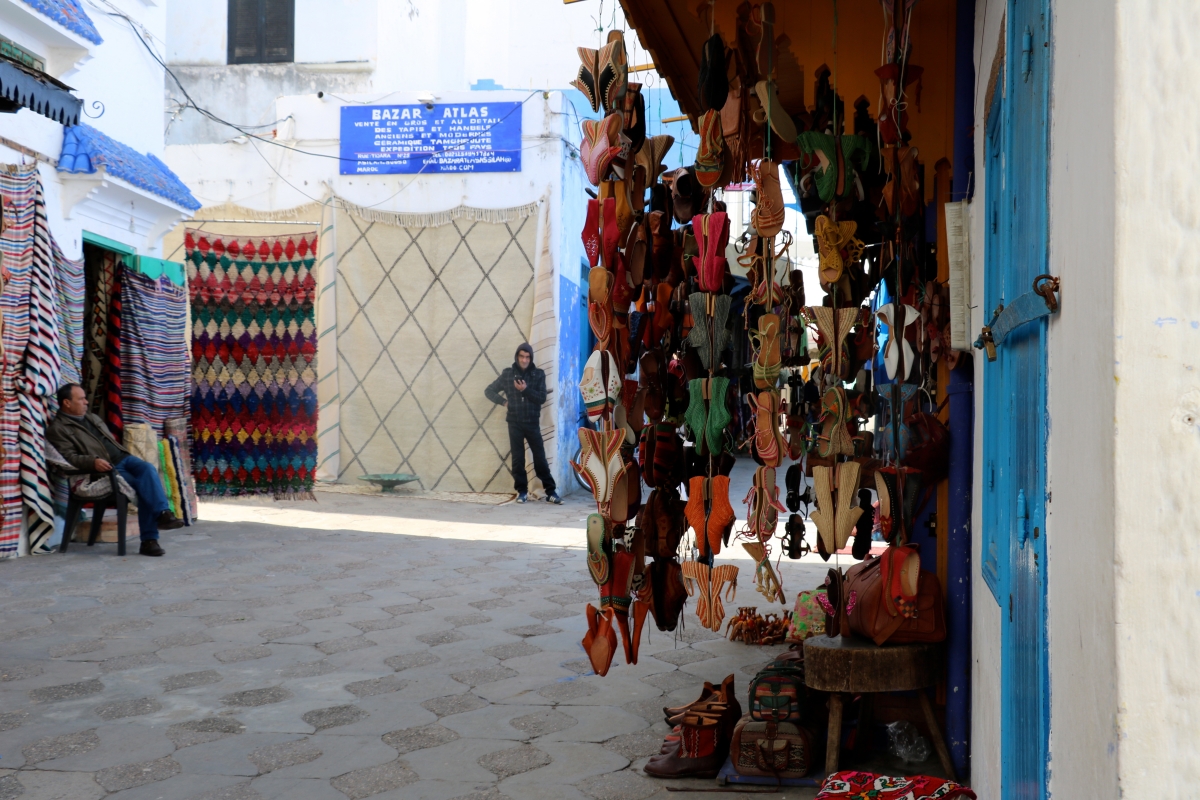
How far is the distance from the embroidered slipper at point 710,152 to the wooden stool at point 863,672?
4.61 feet

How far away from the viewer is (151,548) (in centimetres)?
689

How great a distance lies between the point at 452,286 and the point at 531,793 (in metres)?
8.85

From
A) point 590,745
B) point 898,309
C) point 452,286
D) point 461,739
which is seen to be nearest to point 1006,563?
point 898,309

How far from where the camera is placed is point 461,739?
332cm

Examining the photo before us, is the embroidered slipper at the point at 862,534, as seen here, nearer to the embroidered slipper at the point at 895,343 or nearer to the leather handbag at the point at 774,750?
the embroidered slipper at the point at 895,343

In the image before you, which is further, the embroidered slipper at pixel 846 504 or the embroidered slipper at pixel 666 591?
the embroidered slipper at pixel 666 591

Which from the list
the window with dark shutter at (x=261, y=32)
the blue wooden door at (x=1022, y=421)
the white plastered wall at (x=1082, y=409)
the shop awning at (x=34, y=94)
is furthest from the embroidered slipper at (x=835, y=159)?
the window with dark shutter at (x=261, y=32)

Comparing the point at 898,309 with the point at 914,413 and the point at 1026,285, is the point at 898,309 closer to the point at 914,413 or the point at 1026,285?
the point at 914,413

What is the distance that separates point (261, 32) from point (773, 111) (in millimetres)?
12874

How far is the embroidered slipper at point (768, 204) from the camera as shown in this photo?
270cm

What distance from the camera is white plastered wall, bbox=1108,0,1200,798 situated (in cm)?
88

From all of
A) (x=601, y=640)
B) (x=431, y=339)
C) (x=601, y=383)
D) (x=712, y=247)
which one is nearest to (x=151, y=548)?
(x=431, y=339)

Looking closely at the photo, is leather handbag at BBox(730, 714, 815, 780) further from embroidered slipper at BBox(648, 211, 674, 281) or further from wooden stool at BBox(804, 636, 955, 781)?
embroidered slipper at BBox(648, 211, 674, 281)

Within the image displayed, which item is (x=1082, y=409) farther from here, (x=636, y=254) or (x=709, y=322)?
(x=636, y=254)
